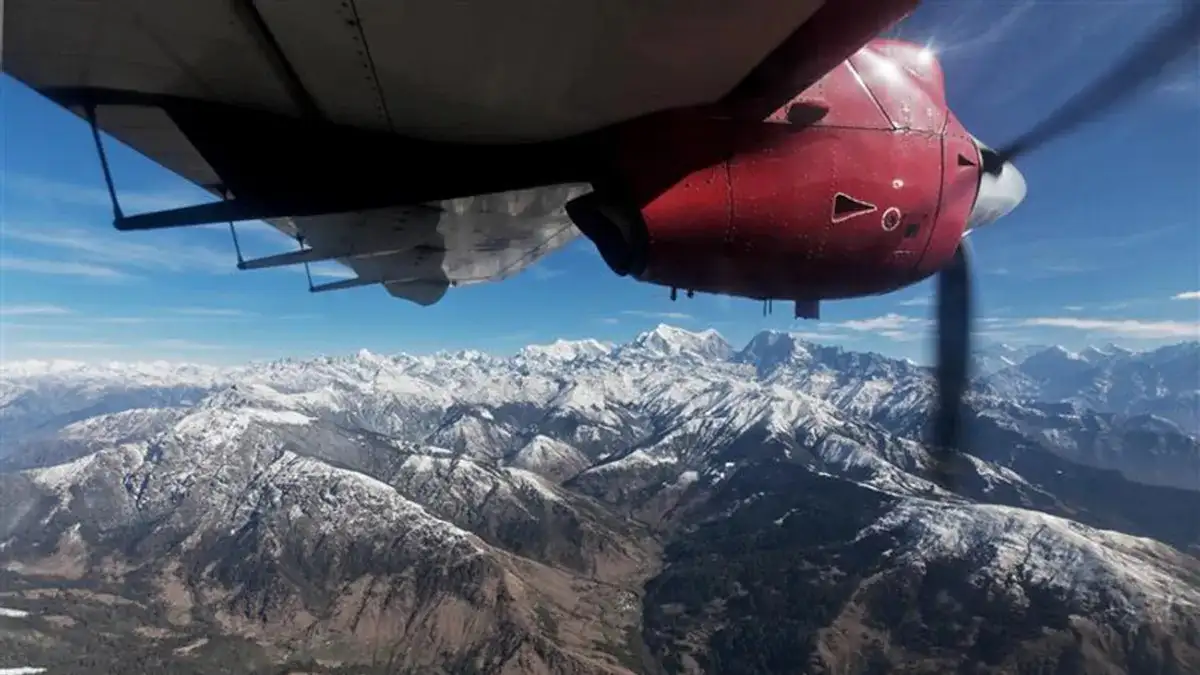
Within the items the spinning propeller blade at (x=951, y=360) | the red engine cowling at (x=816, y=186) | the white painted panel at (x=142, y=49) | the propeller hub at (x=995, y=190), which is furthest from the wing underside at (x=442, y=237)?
the spinning propeller blade at (x=951, y=360)

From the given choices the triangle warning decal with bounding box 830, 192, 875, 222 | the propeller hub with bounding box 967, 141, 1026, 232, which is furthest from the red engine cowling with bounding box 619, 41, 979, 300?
the propeller hub with bounding box 967, 141, 1026, 232

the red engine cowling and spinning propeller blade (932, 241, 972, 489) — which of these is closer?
the red engine cowling

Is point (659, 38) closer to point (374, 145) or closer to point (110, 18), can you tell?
point (374, 145)

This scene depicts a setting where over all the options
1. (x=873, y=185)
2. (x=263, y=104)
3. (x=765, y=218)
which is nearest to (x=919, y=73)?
(x=873, y=185)

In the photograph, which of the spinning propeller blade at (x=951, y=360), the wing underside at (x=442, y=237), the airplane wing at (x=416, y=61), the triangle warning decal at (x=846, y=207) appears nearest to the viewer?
the airplane wing at (x=416, y=61)

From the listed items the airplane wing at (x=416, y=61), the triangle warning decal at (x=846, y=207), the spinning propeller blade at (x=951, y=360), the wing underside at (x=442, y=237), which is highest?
the airplane wing at (x=416, y=61)

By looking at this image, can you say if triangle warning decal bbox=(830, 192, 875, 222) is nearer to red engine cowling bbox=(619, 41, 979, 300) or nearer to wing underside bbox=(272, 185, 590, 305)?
red engine cowling bbox=(619, 41, 979, 300)

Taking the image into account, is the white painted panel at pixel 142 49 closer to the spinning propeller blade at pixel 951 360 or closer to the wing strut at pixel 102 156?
the wing strut at pixel 102 156
